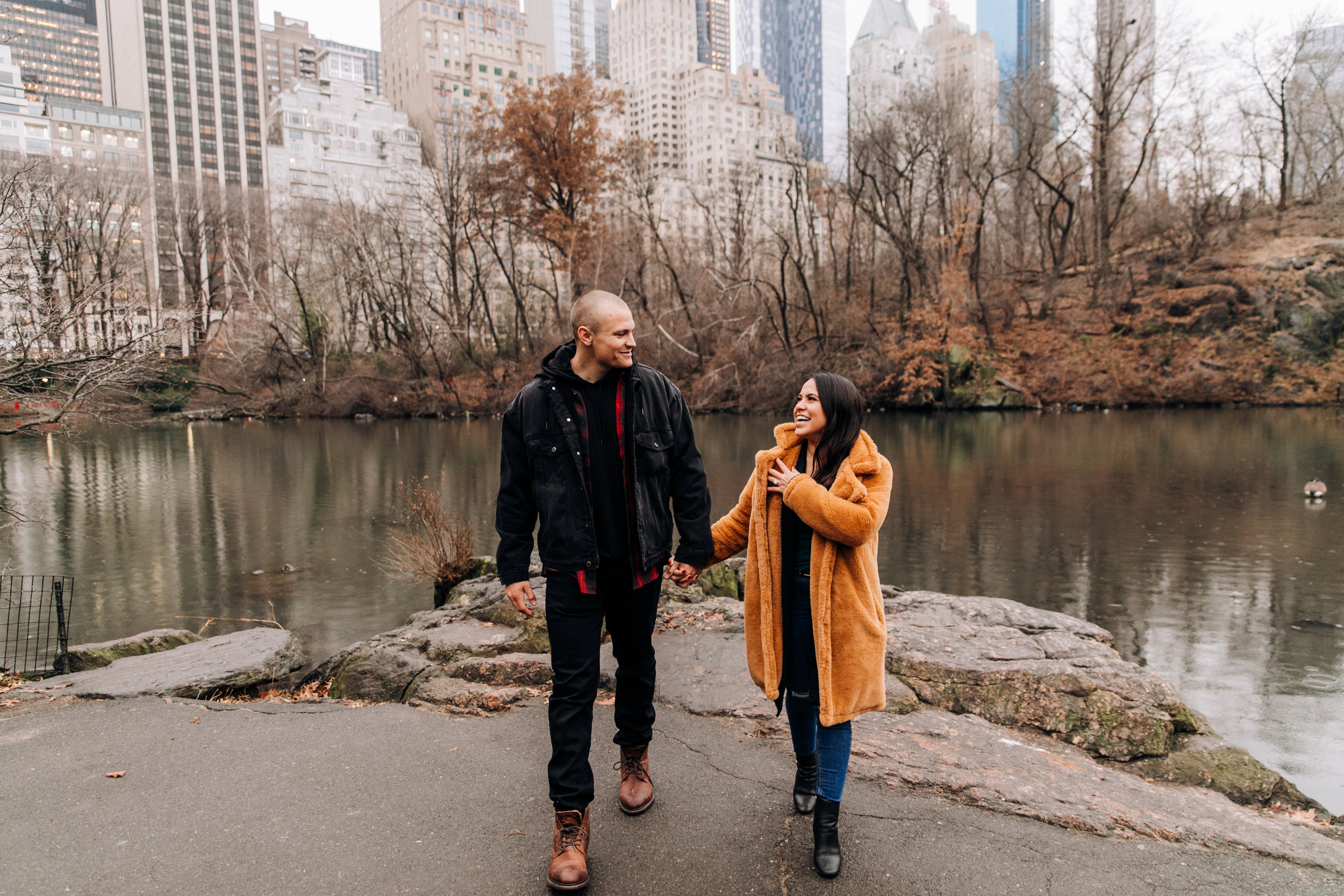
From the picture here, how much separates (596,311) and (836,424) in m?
1.02

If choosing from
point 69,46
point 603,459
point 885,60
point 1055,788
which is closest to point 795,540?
point 603,459

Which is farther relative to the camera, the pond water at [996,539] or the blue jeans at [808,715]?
the pond water at [996,539]

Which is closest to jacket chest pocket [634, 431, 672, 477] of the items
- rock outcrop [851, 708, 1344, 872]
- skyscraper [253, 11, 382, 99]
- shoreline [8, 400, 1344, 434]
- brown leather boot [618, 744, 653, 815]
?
brown leather boot [618, 744, 653, 815]

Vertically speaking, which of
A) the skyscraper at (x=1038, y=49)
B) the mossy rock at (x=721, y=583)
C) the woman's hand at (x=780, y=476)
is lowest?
the mossy rock at (x=721, y=583)

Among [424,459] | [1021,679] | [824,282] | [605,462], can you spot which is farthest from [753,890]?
[824,282]

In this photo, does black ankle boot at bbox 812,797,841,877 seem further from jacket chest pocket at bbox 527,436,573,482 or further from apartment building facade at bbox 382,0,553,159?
apartment building facade at bbox 382,0,553,159

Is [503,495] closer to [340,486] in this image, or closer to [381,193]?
[340,486]

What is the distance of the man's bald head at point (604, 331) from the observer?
124 inches

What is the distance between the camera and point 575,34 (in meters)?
179

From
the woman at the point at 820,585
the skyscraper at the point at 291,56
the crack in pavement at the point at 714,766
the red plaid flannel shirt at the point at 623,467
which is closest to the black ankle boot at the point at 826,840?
the woman at the point at 820,585

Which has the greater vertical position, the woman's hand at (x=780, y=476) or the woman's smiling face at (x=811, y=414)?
the woman's smiling face at (x=811, y=414)

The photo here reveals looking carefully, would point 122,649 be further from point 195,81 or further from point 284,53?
point 284,53

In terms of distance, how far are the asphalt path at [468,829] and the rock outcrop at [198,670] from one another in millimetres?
1013

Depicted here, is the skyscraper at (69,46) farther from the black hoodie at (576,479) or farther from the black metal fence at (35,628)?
the black hoodie at (576,479)
